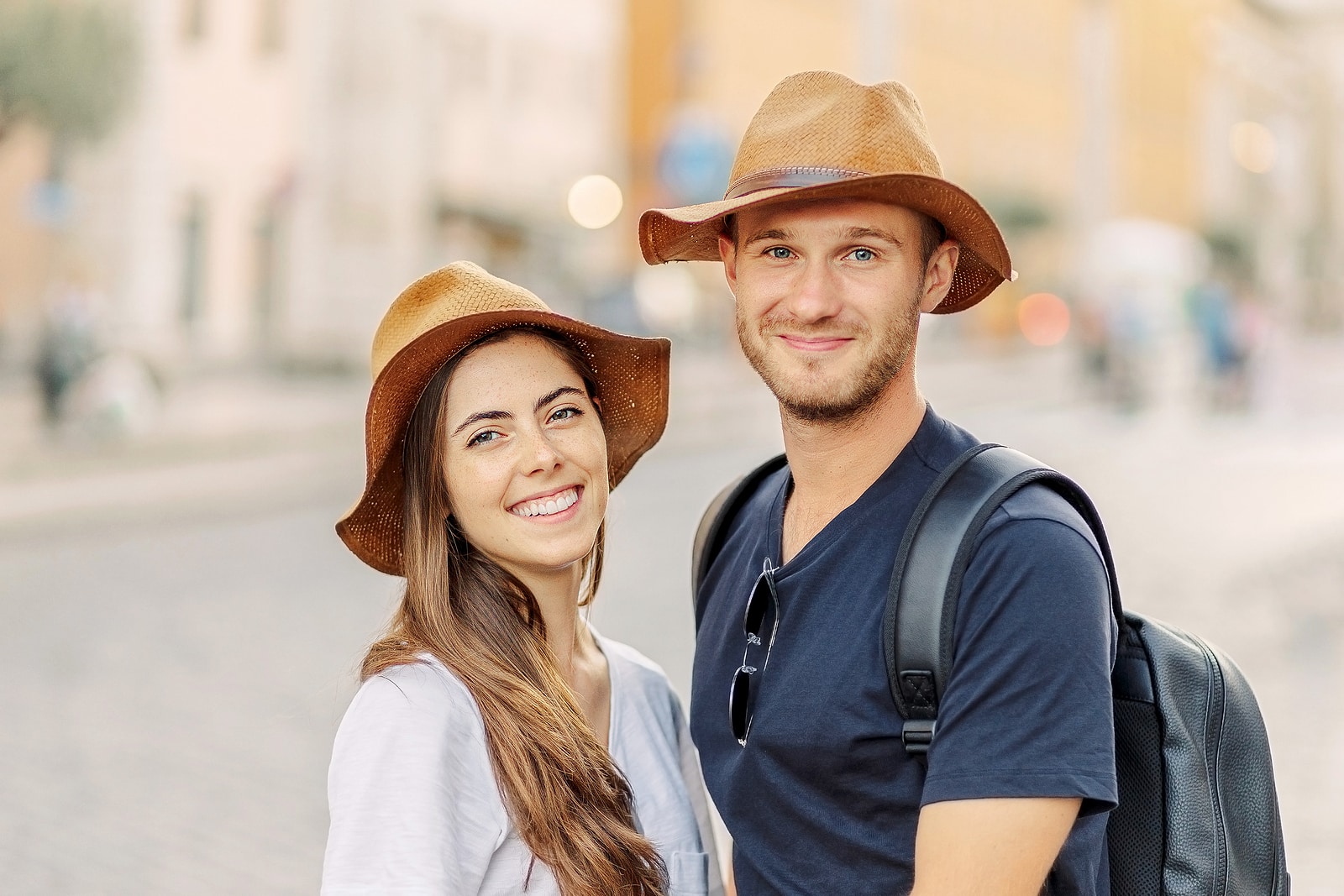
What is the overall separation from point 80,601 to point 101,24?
15.6m

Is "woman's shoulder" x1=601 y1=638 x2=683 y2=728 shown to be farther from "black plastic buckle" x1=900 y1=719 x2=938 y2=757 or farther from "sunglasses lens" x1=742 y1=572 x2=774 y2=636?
"black plastic buckle" x1=900 y1=719 x2=938 y2=757

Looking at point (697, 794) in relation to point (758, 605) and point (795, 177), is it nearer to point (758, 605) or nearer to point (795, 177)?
point (758, 605)

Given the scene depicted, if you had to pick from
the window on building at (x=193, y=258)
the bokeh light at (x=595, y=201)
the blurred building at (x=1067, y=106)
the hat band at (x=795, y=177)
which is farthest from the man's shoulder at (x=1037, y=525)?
the bokeh light at (x=595, y=201)

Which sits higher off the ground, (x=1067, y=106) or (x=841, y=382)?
(x=1067, y=106)

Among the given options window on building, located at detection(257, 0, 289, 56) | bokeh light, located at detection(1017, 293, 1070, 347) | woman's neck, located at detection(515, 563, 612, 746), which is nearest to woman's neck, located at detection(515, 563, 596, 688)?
woman's neck, located at detection(515, 563, 612, 746)

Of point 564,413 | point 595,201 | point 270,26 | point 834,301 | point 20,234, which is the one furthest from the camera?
point 595,201

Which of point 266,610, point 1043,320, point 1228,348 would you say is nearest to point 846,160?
point 266,610

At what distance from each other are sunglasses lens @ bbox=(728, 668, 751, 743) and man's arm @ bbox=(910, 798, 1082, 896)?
42 centimetres

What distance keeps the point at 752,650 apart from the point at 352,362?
85.2 feet

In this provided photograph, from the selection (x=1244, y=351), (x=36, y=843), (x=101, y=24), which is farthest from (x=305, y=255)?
(x=36, y=843)

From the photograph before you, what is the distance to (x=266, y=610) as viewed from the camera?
9172 millimetres

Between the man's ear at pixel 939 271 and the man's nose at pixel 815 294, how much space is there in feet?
0.55

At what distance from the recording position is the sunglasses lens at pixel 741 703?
2332 mm

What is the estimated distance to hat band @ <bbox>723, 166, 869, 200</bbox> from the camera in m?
2.25
